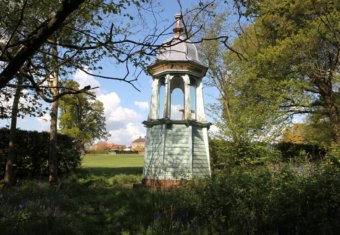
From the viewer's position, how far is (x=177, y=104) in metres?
13.8

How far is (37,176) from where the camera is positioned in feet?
48.5

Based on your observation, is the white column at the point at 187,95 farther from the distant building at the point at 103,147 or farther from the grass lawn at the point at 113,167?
the distant building at the point at 103,147

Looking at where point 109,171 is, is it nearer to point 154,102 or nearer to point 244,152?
point 154,102

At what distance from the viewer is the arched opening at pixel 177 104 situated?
1346 centimetres

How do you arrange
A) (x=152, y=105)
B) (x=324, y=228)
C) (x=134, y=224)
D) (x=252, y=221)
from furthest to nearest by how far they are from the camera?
(x=152, y=105), (x=134, y=224), (x=252, y=221), (x=324, y=228)

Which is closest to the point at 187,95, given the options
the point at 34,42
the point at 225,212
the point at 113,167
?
the point at 225,212

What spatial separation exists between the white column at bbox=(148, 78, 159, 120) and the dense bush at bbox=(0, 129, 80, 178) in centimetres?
550

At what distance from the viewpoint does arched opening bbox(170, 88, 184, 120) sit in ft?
44.2

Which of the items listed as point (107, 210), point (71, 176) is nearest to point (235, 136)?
point (71, 176)

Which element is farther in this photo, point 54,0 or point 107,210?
point 107,210

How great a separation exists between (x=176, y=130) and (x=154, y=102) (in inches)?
59.3

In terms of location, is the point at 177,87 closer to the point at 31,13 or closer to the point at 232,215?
the point at 31,13

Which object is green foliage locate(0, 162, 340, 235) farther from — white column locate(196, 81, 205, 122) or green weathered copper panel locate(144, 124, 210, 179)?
white column locate(196, 81, 205, 122)

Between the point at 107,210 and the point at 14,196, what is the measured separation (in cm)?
244
